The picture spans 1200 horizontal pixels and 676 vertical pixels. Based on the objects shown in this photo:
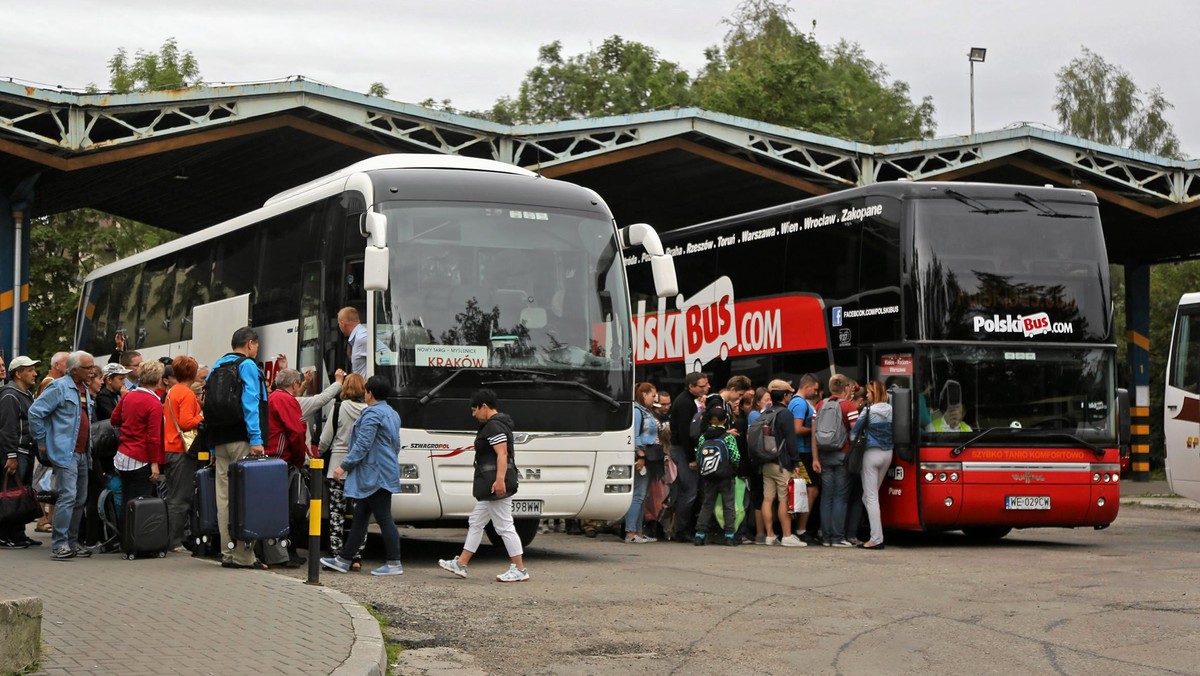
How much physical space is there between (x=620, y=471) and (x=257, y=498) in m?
3.59

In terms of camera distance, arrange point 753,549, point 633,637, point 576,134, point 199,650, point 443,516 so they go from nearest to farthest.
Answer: point 199,650 → point 633,637 → point 443,516 → point 753,549 → point 576,134

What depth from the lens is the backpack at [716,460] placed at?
16234 millimetres

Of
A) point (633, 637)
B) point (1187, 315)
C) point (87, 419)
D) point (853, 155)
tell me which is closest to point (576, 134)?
point (853, 155)

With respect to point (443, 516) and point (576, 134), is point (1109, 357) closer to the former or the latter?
point (443, 516)

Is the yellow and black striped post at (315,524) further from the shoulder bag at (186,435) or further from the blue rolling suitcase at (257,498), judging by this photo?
the shoulder bag at (186,435)

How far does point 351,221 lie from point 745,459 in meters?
5.24

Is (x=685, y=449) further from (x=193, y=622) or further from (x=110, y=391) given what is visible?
(x=193, y=622)

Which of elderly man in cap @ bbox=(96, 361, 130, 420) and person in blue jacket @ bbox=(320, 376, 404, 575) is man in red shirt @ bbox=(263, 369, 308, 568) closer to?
person in blue jacket @ bbox=(320, 376, 404, 575)

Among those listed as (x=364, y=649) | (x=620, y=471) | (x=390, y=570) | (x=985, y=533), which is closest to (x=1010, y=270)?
(x=985, y=533)

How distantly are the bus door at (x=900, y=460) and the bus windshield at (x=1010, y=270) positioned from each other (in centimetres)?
46

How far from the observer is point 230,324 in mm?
16812

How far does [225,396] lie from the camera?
12.3 metres

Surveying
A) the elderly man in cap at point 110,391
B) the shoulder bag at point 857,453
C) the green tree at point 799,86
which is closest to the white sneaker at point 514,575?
the elderly man in cap at point 110,391

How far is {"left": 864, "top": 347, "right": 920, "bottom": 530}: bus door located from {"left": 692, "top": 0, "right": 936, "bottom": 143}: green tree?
38950 millimetres
